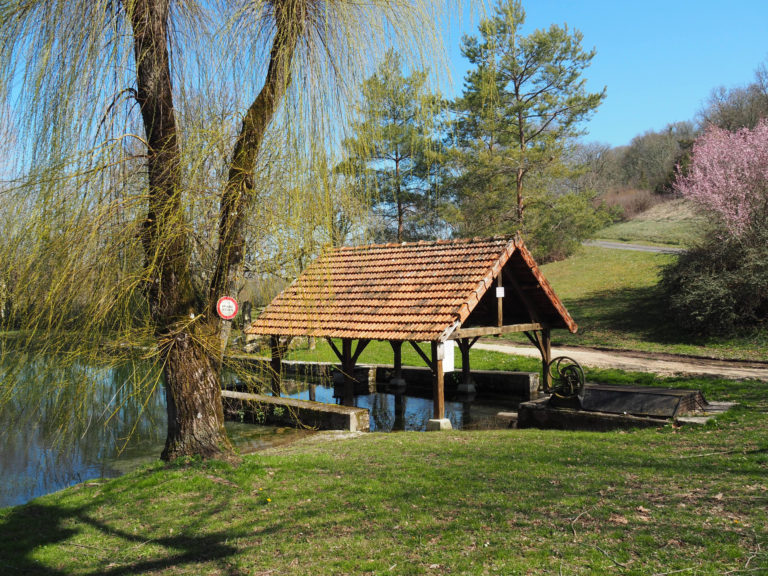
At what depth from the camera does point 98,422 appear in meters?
5.43

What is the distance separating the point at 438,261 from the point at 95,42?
9735mm

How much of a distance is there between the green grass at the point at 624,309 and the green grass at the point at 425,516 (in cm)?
1171

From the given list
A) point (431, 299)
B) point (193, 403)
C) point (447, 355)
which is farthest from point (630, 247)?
point (193, 403)

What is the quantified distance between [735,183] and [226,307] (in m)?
20.6

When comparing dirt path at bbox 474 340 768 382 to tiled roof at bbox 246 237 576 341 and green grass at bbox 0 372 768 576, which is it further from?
green grass at bbox 0 372 768 576

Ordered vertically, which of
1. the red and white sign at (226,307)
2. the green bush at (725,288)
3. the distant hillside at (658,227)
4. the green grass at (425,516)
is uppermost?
the distant hillside at (658,227)

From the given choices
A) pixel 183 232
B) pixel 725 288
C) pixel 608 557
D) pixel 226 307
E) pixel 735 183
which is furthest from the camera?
pixel 735 183

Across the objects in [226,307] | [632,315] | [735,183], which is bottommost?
[226,307]

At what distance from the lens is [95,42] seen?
4.17 meters

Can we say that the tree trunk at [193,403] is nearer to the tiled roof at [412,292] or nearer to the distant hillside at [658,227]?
the tiled roof at [412,292]

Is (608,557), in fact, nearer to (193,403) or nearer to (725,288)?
(193,403)

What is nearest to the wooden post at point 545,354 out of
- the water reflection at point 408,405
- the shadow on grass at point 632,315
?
the water reflection at point 408,405

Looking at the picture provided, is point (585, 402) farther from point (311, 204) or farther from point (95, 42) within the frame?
point (95, 42)

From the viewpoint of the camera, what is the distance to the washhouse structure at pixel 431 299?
11.4 m
